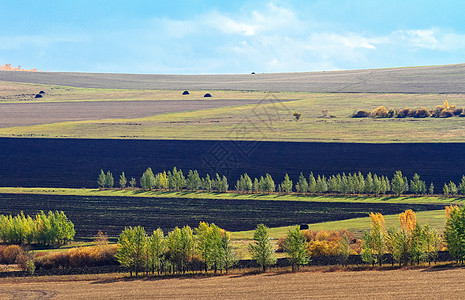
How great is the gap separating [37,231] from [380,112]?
96538 mm

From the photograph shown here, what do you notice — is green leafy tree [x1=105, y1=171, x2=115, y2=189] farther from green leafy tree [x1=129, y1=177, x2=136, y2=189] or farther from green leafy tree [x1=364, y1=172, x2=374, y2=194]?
green leafy tree [x1=364, y1=172, x2=374, y2=194]

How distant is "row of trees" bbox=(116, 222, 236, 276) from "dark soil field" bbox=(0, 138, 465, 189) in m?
40.8

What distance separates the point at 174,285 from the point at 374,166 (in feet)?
199

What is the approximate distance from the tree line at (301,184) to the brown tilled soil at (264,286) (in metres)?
42.1

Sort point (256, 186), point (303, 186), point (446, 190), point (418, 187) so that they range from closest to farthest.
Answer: point (446, 190) < point (418, 187) < point (303, 186) < point (256, 186)

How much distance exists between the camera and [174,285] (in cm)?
5556

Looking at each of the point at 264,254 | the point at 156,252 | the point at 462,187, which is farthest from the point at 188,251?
the point at 462,187

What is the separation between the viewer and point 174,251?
63.4 meters

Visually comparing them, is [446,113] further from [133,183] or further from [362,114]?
[133,183]

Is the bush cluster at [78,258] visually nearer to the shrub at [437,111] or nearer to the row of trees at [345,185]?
the row of trees at [345,185]

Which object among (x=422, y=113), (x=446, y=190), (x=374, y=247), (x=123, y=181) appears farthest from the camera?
(x=422, y=113)

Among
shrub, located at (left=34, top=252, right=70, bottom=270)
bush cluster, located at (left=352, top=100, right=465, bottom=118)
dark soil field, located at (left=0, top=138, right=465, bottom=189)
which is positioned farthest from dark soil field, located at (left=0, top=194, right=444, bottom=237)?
bush cluster, located at (left=352, top=100, right=465, bottom=118)

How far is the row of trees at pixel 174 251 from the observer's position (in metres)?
60.9

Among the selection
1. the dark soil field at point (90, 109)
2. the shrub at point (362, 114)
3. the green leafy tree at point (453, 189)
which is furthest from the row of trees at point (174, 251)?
the shrub at point (362, 114)
